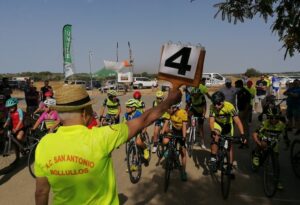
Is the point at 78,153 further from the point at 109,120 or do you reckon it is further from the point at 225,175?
the point at 109,120

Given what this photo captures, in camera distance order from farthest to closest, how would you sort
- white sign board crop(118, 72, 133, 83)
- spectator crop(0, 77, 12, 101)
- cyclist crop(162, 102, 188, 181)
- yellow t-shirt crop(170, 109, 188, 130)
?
white sign board crop(118, 72, 133, 83) → spectator crop(0, 77, 12, 101) → yellow t-shirt crop(170, 109, 188, 130) → cyclist crop(162, 102, 188, 181)

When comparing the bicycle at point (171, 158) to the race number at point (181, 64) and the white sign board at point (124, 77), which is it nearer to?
the race number at point (181, 64)

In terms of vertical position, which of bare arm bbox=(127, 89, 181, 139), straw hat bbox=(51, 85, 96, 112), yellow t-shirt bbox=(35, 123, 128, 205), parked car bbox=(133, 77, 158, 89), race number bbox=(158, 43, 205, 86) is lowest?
parked car bbox=(133, 77, 158, 89)

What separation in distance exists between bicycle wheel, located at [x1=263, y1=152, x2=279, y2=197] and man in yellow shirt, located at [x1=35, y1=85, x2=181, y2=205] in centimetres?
493

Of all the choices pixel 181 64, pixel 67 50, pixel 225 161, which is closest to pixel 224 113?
pixel 225 161

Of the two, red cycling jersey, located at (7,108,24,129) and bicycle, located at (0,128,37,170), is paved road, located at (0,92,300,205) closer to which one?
bicycle, located at (0,128,37,170)

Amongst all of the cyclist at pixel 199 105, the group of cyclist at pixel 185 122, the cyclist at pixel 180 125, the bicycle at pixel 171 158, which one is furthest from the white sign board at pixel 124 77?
the bicycle at pixel 171 158

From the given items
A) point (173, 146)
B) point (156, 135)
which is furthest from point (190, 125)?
point (173, 146)

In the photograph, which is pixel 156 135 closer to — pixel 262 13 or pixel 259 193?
pixel 259 193

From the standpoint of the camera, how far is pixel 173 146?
7.63 metres

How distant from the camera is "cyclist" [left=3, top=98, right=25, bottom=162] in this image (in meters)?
8.85

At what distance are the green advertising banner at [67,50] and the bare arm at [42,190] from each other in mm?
22504

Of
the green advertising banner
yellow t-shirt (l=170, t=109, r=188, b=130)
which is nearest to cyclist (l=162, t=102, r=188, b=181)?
yellow t-shirt (l=170, t=109, r=188, b=130)

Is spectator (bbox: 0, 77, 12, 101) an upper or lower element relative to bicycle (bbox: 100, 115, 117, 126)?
upper
